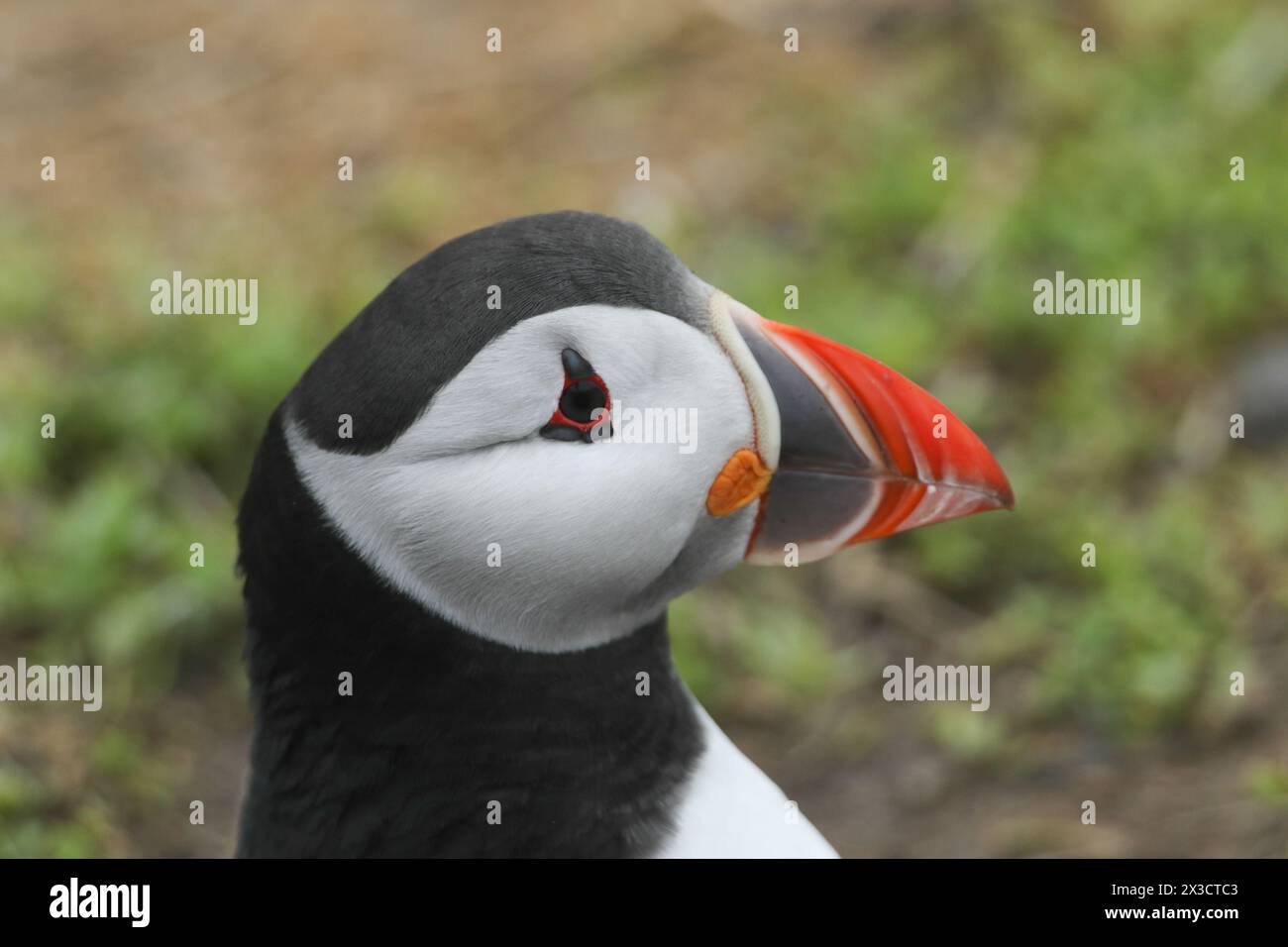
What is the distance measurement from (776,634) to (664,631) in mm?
1553

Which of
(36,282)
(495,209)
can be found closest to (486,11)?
(495,209)

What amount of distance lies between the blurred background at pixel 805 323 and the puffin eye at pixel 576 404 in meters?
1.80

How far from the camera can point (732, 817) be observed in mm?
2670

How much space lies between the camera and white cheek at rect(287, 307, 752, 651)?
2.36 metres

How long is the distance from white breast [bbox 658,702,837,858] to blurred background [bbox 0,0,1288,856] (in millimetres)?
1086

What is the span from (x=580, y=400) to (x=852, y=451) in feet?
1.56

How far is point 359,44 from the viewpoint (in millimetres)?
6633
